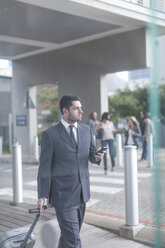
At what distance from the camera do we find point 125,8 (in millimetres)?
11062

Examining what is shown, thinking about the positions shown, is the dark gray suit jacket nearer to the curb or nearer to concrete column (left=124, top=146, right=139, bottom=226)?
the curb

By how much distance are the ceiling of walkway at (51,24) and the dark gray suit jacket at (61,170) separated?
24.9 feet

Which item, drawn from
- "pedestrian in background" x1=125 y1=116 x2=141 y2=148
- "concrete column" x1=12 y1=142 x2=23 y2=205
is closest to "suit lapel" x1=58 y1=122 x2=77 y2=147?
"concrete column" x1=12 y1=142 x2=23 y2=205

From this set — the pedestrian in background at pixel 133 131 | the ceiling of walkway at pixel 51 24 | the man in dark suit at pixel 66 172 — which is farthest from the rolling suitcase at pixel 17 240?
the pedestrian in background at pixel 133 131

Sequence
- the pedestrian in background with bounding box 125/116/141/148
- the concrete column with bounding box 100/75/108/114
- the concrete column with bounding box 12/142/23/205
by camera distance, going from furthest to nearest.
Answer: the concrete column with bounding box 100/75/108/114, the pedestrian in background with bounding box 125/116/141/148, the concrete column with bounding box 12/142/23/205

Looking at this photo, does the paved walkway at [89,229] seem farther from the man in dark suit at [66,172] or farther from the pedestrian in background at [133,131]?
the pedestrian in background at [133,131]

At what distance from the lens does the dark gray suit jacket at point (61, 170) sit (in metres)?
3.09

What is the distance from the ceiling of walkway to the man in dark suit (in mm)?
7474

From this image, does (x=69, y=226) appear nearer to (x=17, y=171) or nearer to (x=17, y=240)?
(x=17, y=240)

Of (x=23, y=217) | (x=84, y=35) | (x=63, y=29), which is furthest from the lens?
(x=84, y=35)

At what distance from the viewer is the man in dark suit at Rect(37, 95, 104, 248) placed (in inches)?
120

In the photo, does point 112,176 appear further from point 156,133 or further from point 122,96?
point 122,96

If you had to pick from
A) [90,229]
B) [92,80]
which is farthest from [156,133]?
[92,80]

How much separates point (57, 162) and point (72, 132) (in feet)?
1.02
